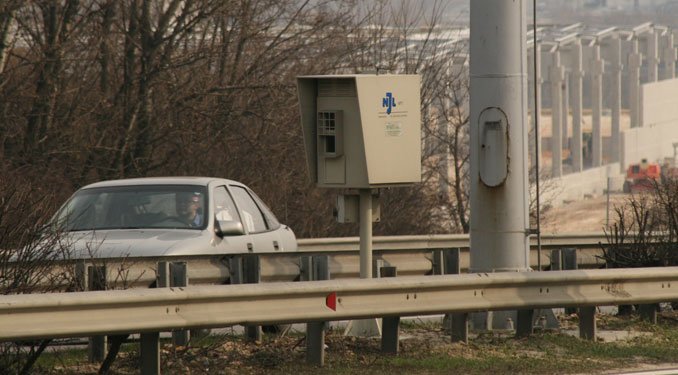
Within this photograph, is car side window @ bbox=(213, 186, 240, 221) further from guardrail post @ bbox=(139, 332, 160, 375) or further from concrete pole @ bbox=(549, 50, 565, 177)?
concrete pole @ bbox=(549, 50, 565, 177)

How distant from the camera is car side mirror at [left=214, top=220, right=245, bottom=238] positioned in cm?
1195

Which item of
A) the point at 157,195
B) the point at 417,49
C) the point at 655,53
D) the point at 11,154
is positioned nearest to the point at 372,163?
the point at 157,195

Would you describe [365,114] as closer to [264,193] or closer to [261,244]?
[261,244]

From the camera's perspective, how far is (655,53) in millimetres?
187875

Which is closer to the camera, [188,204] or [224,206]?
[188,204]

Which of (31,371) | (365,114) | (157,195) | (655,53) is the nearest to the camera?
(31,371)

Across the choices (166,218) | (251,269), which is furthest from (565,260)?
(166,218)

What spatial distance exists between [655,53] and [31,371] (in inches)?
7303

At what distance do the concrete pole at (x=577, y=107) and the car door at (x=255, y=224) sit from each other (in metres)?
149

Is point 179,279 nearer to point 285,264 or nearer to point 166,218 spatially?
point 285,264

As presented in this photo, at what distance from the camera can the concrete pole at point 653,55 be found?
187250 mm

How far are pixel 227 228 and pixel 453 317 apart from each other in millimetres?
2437

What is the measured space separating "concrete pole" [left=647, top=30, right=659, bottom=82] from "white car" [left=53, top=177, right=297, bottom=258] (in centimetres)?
17969

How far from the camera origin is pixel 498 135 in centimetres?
1132
